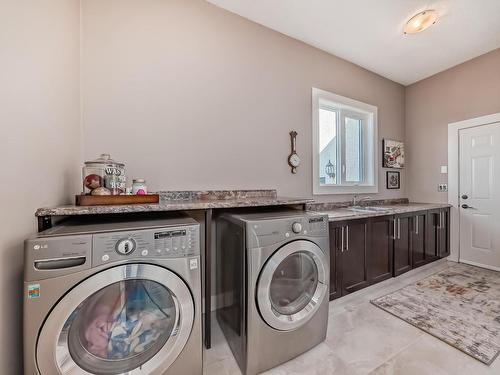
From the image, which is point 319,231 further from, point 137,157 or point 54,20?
point 54,20

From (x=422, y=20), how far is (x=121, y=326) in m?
3.42

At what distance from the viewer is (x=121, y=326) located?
3.26ft

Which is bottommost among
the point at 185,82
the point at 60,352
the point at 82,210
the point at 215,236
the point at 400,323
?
the point at 400,323

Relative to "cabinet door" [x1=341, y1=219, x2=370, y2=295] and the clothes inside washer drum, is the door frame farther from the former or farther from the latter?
the clothes inside washer drum

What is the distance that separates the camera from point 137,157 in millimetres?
1718

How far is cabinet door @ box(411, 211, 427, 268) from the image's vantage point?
2568mm

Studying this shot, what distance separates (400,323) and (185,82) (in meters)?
2.74

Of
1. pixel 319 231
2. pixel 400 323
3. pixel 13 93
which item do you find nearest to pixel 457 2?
pixel 319 231

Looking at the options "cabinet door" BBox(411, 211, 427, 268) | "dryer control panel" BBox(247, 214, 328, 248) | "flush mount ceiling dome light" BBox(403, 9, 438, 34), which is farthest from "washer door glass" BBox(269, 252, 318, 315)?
"flush mount ceiling dome light" BBox(403, 9, 438, 34)

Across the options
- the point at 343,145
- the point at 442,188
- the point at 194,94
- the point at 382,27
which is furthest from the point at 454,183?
the point at 194,94

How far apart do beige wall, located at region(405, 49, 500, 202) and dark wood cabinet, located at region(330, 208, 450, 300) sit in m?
0.70

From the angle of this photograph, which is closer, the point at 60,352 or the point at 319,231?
the point at 60,352

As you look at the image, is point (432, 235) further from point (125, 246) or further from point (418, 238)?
point (125, 246)

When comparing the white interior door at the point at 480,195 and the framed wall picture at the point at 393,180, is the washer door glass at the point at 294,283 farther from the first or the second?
the white interior door at the point at 480,195
